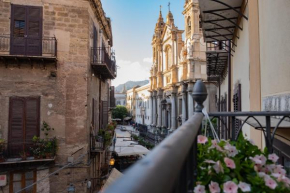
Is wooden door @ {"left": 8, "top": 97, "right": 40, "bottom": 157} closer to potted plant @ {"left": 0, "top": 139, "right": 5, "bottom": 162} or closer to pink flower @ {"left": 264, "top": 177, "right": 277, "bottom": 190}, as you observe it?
potted plant @ {"left": 0, "top": 139, "right": 5, "bottom": 162}

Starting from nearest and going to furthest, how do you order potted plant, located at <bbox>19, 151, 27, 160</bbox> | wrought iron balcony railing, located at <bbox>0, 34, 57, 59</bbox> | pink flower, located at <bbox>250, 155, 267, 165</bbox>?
pink flower, located at <bbox>250, 155, 267, 165</bbox> → potted plant, located at <bbox>19, 151, 27, 160</bbox> → wrought iron balcony railing, located at <bbox>0, 34, 57, 59</bbox>

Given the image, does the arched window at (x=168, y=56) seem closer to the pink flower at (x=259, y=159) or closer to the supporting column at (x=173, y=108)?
the supporting column at (x=173, y=108)

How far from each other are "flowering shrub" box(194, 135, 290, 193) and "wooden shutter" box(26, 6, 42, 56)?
32.7ft

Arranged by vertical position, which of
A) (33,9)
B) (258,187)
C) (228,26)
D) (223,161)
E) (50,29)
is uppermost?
(33,9)

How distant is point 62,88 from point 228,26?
743 cm

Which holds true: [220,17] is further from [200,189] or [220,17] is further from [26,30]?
[26,30]

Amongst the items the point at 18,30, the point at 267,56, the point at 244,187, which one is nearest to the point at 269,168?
the point at 244,187

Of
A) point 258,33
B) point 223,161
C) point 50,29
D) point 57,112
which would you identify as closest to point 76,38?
point 50,29

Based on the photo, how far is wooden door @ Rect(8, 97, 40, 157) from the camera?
30.9 ft

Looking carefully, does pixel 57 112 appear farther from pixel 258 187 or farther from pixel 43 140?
pixel 258 187

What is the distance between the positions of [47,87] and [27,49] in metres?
1.82

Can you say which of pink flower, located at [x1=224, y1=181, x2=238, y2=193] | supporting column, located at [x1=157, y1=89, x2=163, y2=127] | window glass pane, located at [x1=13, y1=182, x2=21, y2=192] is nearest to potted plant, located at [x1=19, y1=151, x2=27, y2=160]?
window glass pane, located at [x1=13, y1=182, x2=21, y2=192]

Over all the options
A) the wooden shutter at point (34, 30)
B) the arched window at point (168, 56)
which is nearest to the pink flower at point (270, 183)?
the wooden shutter at point (34, 30)

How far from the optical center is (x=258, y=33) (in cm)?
491
